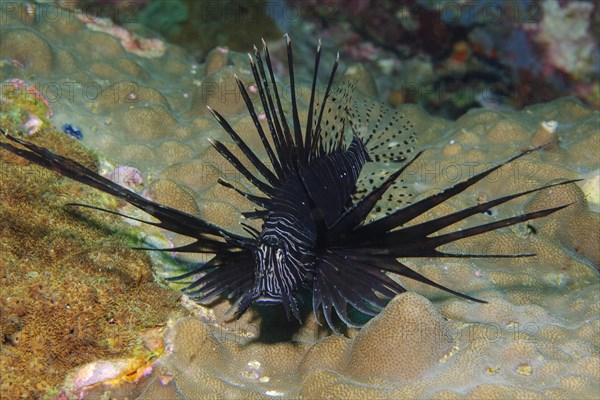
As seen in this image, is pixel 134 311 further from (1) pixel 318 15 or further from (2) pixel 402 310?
(1) pixel 318 15

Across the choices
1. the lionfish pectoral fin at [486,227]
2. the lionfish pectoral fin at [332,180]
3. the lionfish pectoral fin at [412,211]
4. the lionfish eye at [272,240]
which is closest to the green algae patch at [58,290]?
the lionfish eye at [272,240]

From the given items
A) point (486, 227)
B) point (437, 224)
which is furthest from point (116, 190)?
point (486, 227)

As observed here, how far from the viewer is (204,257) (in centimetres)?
369

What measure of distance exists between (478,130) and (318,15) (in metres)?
4.40

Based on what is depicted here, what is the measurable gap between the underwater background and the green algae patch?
0.4 inches

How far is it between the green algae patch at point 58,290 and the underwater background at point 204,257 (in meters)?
0.01

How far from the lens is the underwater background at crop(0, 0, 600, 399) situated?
8.61ft

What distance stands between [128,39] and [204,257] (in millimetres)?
4351

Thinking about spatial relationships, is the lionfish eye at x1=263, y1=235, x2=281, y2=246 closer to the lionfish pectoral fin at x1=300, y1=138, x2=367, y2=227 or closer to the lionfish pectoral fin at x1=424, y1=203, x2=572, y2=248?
the lionfish pectoral fin at x1=300, y1=138, x2=367, y2=227

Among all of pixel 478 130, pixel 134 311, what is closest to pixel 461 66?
pixel 478 130

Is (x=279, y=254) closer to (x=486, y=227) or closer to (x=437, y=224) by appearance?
(x=437, y=224)

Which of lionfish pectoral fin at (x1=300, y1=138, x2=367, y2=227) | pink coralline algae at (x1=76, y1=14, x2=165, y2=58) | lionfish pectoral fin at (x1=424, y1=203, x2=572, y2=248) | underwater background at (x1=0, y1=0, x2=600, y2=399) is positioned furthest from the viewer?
pink coralline algae at (x1=76, y1=14, x2=165, y2=58)

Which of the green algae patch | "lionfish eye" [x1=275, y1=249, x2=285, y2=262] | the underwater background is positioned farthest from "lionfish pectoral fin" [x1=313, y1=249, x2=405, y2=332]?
the green algae patch

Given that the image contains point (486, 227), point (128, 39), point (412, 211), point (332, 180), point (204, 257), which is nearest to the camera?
point (486, 227)
